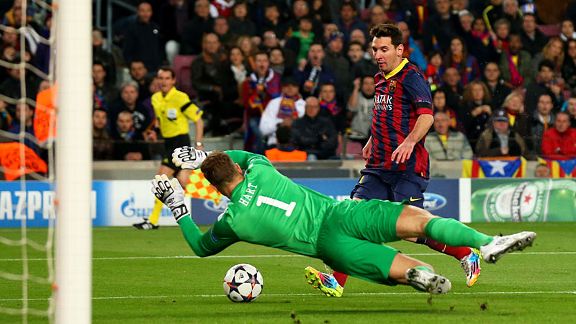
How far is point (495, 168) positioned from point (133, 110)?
5.69m

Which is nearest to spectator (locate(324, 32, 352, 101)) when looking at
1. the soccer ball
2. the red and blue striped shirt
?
the red and blue striped shirt

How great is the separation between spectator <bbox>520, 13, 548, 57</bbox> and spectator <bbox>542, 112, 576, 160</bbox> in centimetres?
292

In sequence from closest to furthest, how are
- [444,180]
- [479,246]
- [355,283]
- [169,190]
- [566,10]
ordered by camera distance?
[479,246]
[169,190]
[355,283]
[444,180]
[566,10]

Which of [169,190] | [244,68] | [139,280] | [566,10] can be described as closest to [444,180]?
[244,68]

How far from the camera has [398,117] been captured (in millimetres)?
10336

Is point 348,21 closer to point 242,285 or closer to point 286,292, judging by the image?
point 286,292

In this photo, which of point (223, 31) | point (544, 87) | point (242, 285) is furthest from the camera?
point (223, 31)

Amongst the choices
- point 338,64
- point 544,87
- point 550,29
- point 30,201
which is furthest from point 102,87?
point 550,29

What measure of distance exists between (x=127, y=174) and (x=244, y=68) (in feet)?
9.66

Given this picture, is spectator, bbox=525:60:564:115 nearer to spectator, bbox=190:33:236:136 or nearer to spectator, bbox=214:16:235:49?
spectator, bbox=190:33:236:136

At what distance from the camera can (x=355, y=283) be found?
1119cm

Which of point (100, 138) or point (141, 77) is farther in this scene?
point (141, 77)

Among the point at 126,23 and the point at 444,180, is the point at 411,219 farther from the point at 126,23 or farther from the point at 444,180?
the point at 126,23

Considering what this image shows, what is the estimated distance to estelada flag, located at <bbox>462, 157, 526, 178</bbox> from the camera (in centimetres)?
1899
